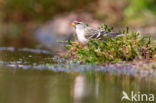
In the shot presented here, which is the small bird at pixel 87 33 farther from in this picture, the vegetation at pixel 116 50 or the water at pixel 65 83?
the water at pixel 65 83

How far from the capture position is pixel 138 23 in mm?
21766

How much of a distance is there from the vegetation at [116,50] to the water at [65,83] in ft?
1.18

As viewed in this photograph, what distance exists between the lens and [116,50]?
10211 mm

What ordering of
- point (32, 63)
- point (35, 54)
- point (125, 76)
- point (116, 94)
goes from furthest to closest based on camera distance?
point (35, 54) < point (32, 63) < point (125, 76) < point (116, 94)

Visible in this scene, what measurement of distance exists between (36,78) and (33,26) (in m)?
17.1

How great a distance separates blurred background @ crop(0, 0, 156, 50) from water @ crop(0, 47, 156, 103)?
409 inches

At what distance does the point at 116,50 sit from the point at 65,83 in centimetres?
197

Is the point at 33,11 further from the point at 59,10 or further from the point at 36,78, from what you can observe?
the point at 36,78

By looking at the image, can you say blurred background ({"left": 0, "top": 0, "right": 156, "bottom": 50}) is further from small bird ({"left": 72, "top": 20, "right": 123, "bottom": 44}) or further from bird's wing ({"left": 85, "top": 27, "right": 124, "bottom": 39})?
bird's wing ({"left": 85, "top": 27, "right": 124, "bottom": 39})

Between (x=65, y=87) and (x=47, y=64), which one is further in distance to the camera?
(x=47, y=64)

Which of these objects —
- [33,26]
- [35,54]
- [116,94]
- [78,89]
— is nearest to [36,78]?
[78,89]

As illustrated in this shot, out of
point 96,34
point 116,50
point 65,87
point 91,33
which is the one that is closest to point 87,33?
point 91,33

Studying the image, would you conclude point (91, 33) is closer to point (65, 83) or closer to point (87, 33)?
point (87, 33)

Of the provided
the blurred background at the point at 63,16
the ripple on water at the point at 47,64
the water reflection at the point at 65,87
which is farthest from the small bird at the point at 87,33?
the blurred background at the point at 63,16
